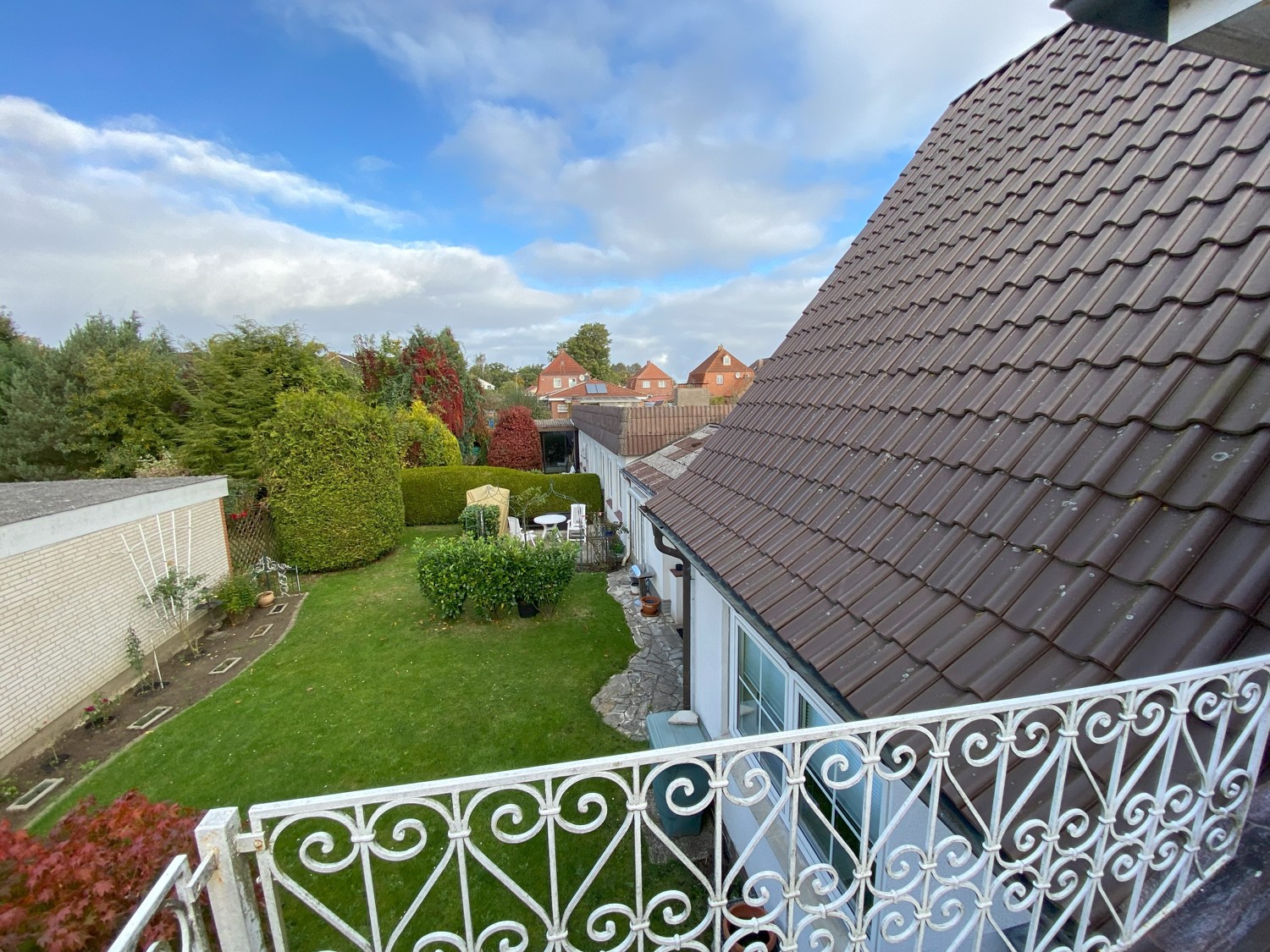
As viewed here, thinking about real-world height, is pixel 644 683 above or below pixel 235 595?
below

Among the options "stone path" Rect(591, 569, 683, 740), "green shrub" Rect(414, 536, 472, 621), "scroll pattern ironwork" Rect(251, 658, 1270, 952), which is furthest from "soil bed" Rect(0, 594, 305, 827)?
"scroll pattern ironwork" Rect(251, 658, 1270, 952)

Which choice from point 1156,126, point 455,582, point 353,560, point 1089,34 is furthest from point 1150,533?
point 353,560

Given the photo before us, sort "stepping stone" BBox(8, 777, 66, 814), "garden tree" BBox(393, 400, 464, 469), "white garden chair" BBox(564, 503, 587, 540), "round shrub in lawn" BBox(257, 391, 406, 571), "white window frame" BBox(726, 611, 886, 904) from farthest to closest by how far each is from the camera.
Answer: "garden tree" BBox(393, 400, 464, 469) < "white garden chair" BBox(564, 503, 587, 540) < "round shrub in lawn" BBox(257, 391, 406, 571) < "stepping stone" BBox(8, 777, 66, 814) < "white window frame" BBox(726, 611, 886, 904)

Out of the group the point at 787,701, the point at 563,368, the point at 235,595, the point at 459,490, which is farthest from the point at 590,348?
the point at 787,701

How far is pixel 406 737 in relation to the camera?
7.21 meters

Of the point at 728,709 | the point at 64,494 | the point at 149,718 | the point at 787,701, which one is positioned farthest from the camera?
the point at 64,494

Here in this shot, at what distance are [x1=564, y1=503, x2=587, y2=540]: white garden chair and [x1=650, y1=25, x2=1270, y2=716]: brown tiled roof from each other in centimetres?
1132

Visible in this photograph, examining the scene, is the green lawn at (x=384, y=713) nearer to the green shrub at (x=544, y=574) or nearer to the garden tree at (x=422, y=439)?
the green shrub at (x=544, y=574)

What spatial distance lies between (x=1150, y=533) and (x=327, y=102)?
1147 centimetres

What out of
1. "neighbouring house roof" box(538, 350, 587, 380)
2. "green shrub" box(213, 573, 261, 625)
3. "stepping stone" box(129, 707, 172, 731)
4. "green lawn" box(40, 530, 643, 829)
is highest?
"neighbouring house roof" box(538, 350, 587, 380)

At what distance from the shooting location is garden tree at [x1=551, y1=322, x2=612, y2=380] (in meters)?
76.6

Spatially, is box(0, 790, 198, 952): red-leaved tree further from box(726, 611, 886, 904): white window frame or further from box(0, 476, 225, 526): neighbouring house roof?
box(0, 476, 225, 526): neighbouring house roof

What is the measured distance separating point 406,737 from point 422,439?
17802 millimetres

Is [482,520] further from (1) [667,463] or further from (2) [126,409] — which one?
(2) [126,409]
